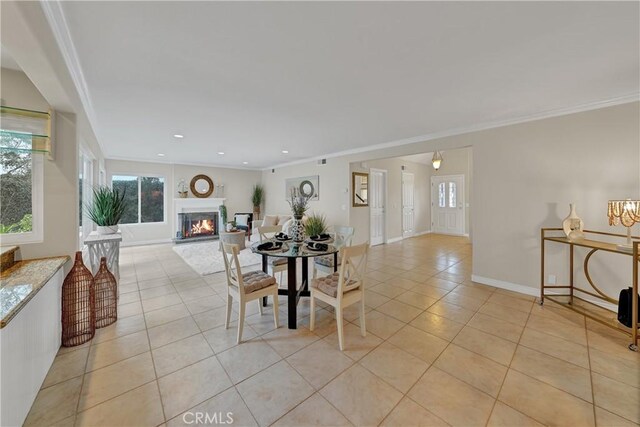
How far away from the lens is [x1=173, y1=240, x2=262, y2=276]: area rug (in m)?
4.48

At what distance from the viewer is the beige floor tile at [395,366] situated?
1721 mm

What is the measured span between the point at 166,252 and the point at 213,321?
13.9 feet

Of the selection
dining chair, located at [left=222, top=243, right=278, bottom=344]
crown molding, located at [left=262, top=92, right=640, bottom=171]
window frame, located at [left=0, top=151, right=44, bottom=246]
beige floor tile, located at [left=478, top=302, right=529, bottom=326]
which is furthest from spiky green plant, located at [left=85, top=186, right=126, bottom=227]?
beige floor tile, located at [left=478, top=302, right=529, bottom=326]

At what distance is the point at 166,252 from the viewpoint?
5.86 m

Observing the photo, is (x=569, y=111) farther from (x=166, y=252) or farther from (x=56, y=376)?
(x=166, y=252)

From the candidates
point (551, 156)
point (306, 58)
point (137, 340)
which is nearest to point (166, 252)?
point (137, 340)

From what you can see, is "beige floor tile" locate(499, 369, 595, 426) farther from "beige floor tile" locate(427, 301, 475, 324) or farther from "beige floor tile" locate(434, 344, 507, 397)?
"beige floor tile" locate(427, 301, 475, 324)

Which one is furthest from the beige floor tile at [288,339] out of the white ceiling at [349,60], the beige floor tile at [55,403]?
the white ceiling at [349,60]

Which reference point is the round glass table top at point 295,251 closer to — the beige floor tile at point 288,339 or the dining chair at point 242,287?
the dining chair at point 242,287

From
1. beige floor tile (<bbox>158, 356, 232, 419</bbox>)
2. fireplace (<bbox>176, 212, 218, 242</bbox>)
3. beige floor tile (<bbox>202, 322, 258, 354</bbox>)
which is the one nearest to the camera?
beige floor tile (<bbox>158, 356, 232, 419</bbox>)

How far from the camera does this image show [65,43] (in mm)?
1697

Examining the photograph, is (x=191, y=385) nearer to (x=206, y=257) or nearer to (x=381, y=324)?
(x=381, y=324)

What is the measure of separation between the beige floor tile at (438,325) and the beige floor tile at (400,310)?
0.24ft

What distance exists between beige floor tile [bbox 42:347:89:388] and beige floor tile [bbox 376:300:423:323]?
2.77 m
